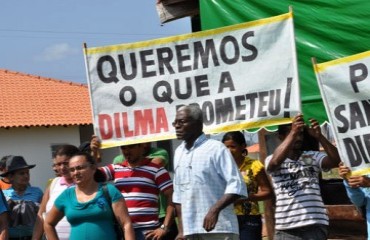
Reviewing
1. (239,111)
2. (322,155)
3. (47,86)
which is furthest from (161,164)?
(47,86)

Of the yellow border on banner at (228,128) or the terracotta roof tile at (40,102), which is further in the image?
the terracotta roof tile at (40,102)

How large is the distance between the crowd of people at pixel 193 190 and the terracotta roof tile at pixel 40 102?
73.2 ft

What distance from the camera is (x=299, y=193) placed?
595cm

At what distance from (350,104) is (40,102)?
27495 mm

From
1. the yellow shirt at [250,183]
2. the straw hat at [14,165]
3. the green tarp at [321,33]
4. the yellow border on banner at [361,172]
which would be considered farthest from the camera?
the straw hat at [14,165]

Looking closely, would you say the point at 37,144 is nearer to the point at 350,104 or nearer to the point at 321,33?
the point at 321,33

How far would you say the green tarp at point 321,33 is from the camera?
698 centimetres

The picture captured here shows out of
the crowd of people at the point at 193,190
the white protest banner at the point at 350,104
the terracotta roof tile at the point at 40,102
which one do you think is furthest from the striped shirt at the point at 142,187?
the terracotta roof tile at the point at 40,102

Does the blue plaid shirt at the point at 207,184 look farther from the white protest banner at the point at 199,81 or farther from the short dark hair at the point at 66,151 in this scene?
the short dark hair at the point at 66,151

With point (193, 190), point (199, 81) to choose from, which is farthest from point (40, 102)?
point (193, 190)

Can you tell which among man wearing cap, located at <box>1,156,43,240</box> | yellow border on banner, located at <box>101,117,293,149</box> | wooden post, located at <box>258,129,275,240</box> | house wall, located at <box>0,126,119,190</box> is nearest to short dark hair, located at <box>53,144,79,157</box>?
yellow border on banner, located at <box>101,117,293,149</box>

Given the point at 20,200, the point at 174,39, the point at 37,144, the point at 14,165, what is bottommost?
the point at 20,200

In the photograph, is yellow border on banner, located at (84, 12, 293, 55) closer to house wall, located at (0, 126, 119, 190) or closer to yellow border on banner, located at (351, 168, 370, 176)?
yellow border on banner, located at (351, 168, 370, 176)

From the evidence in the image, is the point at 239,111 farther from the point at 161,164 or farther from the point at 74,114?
the point at 74,114
